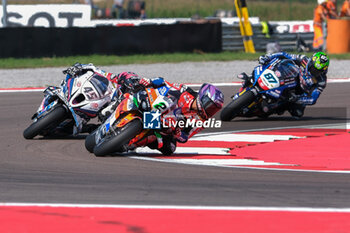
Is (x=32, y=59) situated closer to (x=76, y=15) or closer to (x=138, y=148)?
(x=76, y=15)

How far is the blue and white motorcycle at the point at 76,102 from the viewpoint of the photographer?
1056 cm

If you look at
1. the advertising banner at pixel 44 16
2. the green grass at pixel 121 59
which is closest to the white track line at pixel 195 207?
the green grass at pixel 121 59

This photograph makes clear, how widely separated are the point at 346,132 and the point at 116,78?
4.04 m

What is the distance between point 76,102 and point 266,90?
3562 mm

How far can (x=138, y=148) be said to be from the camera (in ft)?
33.6

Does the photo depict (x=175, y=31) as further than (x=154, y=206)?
Yes

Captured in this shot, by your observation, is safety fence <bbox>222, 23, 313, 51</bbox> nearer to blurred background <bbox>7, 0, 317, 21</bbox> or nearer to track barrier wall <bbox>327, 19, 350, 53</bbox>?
track barrier wall <bbox>327, 19, 350, 53</bbox>

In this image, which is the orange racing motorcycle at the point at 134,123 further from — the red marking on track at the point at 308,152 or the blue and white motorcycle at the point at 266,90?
the blue and white motorcycle at the point at 266,90

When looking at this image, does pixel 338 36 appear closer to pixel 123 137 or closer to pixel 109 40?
pixel 109 40

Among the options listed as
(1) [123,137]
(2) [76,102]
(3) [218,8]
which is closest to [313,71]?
(2) [76,102]

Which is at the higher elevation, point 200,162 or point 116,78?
point 116,78

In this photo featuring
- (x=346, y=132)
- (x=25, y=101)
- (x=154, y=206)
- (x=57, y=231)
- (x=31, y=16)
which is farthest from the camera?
(x=31, y=16)

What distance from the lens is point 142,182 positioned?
7871mm

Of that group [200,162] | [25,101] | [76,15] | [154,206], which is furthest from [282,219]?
[76,15]
